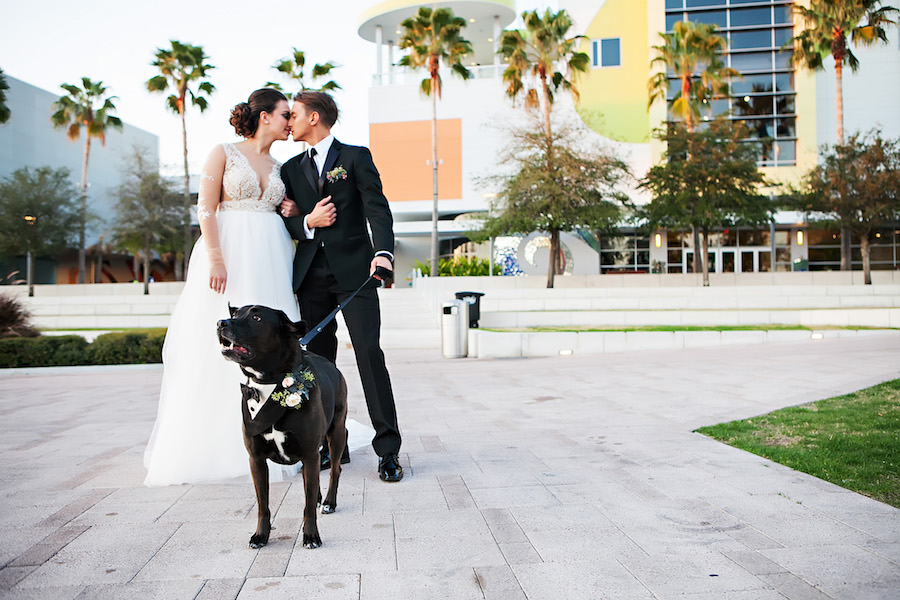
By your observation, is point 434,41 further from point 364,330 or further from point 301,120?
point 364,330

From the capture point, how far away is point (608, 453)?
493 centimetres

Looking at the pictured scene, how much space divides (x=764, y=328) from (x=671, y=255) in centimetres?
2332

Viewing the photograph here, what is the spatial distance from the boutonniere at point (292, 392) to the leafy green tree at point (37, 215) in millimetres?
34727

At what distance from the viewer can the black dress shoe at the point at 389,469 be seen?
4.15 meters

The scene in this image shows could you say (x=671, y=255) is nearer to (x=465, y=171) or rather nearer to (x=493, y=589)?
(x=465, y=171)

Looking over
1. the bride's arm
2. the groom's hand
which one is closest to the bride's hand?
the bride's arm

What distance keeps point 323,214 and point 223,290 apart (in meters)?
0.75

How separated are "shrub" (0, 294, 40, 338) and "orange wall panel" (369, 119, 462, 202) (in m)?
28.9

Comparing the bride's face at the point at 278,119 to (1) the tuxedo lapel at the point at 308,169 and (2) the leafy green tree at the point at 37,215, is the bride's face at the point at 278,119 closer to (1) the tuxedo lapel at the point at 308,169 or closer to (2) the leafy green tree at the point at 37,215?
(1) the tuxedo lapel at the point at 308,169

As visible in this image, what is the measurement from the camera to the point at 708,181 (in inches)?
1076

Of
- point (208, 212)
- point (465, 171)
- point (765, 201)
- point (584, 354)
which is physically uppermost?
point (465, 171)

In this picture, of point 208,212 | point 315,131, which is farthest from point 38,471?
point 315,131

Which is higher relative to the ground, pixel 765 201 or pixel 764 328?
pixel 765 201

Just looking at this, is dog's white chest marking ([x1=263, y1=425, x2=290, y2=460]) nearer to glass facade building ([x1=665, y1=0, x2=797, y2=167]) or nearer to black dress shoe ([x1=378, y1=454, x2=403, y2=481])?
black dress shoe ([x1=378, y1=454, x2=403, y2=481])
